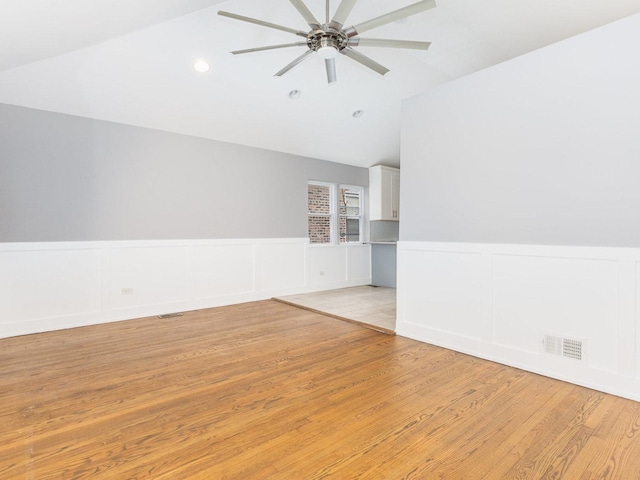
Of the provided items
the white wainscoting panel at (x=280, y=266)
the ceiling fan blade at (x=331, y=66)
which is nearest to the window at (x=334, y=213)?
the white wainscoting panel at (x=280, y=266)

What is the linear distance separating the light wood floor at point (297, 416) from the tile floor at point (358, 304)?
846mm

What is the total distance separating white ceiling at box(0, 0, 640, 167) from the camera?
2428 mm

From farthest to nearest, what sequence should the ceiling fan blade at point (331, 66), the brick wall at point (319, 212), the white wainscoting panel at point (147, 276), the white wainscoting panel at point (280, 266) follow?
the brick wall at point (319, 212) → the white wainscoting panel at point (280, 266) → the white wainscoting panel at point (147, 276) → the ceiling fan blade at point (331, 66)

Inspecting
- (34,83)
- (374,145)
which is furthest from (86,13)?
(374,145)

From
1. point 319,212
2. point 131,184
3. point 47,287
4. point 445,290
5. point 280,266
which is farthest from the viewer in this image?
point 319,212

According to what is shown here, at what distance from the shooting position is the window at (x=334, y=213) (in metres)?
6.50

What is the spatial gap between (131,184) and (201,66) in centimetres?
176

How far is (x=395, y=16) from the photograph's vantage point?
244 cm

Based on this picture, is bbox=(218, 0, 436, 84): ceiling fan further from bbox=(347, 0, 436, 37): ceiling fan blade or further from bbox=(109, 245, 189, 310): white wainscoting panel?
bbox=(109, 245, 189, 310): white wainscoting panel

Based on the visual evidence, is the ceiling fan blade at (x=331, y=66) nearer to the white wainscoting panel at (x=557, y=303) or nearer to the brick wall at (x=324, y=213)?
the white wainscoting panel at (x=557, y=303)

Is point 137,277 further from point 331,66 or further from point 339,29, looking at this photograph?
point 339,29

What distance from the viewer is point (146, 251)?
4543 millimetres

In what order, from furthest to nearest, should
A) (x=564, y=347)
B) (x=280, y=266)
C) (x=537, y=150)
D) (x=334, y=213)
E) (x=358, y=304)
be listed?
(x=334, y=213) < (x=280, y=266) < (x=358, y=304) < (x=537, y=150) < (x=564, y=347)

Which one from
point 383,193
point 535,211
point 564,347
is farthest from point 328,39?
point 383,193
